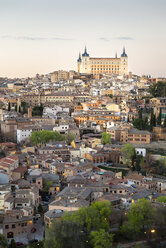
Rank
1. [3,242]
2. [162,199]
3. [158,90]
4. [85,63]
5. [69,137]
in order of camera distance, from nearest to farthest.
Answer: [3,242] → [162,199] → [69,137] → [158,90] → [85,63]

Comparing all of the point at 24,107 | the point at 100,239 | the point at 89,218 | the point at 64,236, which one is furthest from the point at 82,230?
the point at 24,107

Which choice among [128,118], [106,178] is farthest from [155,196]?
[128,118]

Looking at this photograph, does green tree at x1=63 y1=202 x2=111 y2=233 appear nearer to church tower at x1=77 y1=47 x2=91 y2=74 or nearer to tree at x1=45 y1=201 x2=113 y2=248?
tree at x1=45 y1=201 x2=113 y2=248

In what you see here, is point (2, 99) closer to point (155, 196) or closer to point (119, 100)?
point (119, 100)

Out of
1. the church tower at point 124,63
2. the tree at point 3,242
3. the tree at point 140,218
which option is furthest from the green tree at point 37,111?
the church tower at point 124,63

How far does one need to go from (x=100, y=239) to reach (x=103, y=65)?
59413 mm

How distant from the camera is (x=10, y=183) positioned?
63.6ft

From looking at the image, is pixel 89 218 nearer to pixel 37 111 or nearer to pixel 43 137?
pixel 43 137

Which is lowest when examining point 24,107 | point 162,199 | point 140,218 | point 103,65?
point 140,218

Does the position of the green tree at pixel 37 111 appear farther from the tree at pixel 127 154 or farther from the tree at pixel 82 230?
the tree at pixel 82 230

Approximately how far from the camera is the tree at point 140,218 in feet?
48.1

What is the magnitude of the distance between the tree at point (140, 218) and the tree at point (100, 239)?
1340 millimetres

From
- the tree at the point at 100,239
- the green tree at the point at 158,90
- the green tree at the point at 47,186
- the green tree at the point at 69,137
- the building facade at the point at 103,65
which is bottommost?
the tree at the point at 100,239

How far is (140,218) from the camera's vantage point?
14703 mm
